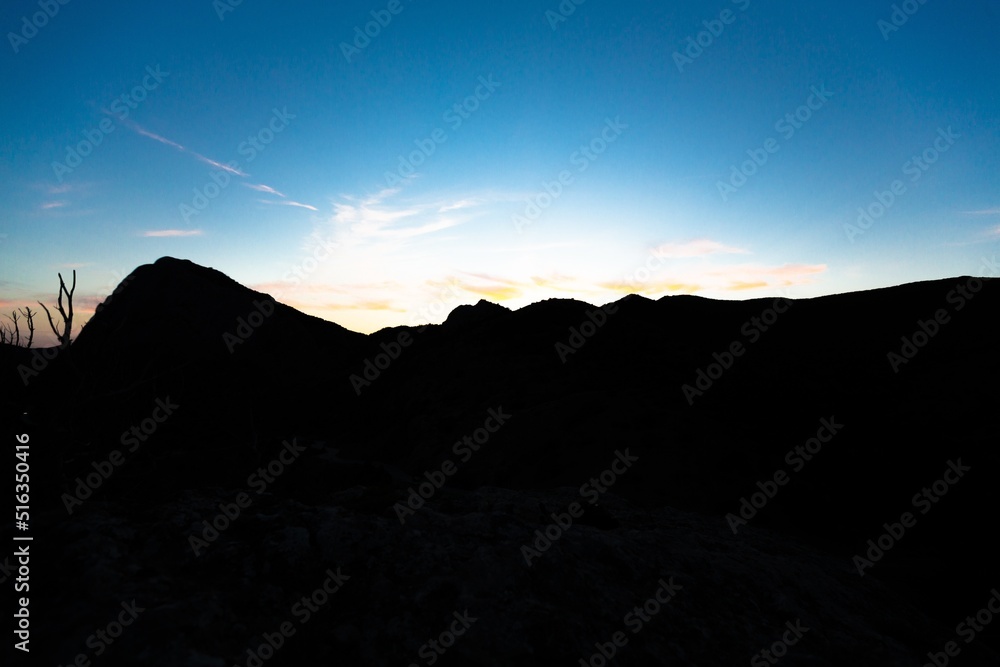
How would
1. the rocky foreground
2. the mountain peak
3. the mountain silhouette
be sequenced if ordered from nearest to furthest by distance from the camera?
the rocky foreground, the mountain silhouette, the mountain peak

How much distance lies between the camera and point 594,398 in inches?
1015

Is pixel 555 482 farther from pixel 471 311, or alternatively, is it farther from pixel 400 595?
pixel 471 311

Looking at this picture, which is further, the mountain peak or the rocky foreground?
the mountain peak

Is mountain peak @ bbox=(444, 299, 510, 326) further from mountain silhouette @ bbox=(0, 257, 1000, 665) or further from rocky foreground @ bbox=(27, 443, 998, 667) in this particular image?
rocky foreground @ bbox=(27, 443, 998, 667)

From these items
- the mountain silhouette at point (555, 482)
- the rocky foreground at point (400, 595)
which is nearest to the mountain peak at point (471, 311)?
the mountain silhouette at point (555, 482)

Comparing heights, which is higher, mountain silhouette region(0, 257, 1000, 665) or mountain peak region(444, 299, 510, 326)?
mountain peak region(444, 299, 510, 326)

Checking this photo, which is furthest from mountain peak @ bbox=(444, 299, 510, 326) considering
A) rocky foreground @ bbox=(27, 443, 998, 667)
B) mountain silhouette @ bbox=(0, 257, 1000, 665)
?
rocky foreground @ bbox=(27, 443, 998, 667)

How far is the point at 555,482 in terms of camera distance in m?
19.9

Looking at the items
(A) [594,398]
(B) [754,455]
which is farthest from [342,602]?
(A) [594,398]

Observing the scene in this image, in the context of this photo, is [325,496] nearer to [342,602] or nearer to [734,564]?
[342,602]

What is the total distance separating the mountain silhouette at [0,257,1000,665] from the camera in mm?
3962

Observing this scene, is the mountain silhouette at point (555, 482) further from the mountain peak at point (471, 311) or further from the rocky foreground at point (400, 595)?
the mountain peak at point (471, 311)

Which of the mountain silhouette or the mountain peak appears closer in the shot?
the mountain silhouette

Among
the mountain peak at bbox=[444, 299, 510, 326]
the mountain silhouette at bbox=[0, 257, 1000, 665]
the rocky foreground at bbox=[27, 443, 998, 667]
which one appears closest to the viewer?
the rocky foreground at bbox=[27, 443, 998, 667]
